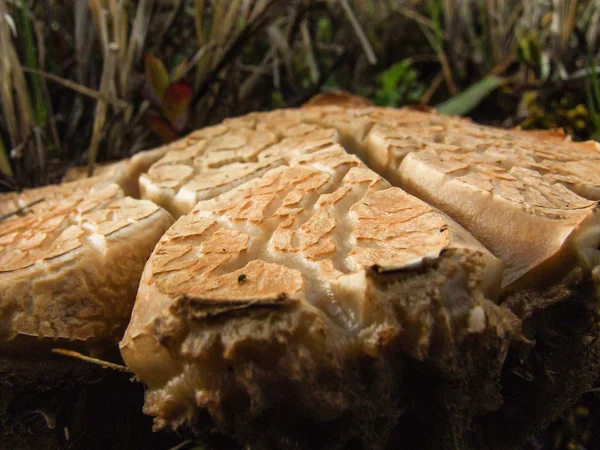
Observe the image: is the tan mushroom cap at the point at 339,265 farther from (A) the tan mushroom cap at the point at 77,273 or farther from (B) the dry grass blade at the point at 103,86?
(B) the dry grass blade at the point at 103,86

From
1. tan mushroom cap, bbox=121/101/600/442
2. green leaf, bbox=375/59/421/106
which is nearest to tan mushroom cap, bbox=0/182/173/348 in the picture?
tan mushroom cap, bbox=121/101/600/442

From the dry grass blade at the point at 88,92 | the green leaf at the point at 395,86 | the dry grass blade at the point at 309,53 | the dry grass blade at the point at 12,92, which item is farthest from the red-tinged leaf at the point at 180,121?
the green leaf at the point at 395,86

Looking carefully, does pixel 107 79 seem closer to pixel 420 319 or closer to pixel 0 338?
pixel 0 338

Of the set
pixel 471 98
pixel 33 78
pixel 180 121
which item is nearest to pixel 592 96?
pixel 471 98

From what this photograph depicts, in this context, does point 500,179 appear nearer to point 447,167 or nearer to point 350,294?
point 447,167

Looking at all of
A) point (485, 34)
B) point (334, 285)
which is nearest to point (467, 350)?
point (334, 285)

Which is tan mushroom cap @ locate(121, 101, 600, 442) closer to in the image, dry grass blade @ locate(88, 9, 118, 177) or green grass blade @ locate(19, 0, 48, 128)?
dry grass blade @ locate(88, 9, 118, 177)

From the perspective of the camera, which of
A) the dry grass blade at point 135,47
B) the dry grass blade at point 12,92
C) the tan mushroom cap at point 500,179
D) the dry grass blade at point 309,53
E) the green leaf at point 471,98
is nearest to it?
the tan mushroom cap at point 500,179

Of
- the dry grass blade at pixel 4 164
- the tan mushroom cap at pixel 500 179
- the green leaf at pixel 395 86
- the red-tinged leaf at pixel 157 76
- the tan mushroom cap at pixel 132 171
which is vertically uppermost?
the tan mushroom cap at pixel 500 179
